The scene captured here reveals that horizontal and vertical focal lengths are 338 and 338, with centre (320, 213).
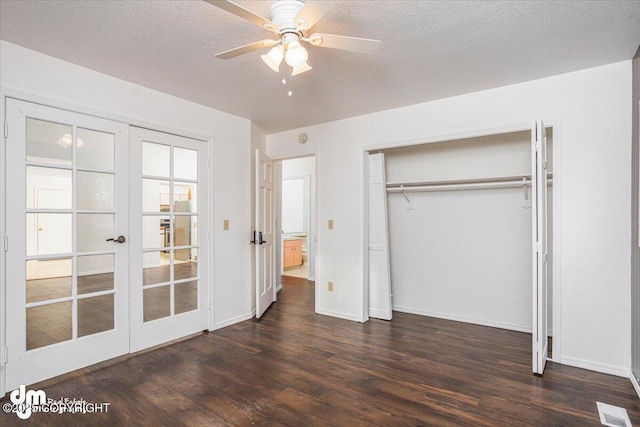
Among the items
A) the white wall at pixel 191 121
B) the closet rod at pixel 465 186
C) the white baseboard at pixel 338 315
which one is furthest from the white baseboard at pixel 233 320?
the closet rod at pixel 465 186

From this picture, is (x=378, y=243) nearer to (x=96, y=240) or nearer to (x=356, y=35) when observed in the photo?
(x=356, y=35)

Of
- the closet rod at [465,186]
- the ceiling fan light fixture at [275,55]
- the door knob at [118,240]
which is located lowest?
the door knob at [118,240]

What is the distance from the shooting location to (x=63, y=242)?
2.69m

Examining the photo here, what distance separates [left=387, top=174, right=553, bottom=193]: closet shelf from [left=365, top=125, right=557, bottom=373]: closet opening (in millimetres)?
11

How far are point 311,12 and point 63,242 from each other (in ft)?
8.39

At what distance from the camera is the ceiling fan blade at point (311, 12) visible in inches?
62.3

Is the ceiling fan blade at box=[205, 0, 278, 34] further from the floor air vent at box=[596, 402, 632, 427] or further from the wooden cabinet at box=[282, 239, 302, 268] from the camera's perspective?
the wooden cabinet at box=[282, 239, 302, 268]

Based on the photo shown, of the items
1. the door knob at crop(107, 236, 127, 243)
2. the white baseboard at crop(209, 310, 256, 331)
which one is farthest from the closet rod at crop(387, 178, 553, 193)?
the door knob at crop(107, 236, 127, 243)

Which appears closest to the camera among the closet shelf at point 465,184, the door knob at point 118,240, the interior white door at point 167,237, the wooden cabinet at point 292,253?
the door knob at point 118,240

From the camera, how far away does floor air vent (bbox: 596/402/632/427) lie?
205 cm

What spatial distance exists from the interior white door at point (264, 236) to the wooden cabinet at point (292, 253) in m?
2.36

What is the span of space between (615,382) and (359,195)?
275 centimetres

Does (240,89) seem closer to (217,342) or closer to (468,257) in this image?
(217,342)

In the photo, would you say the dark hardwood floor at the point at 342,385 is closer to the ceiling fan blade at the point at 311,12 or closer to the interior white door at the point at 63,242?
the interior white door at the point at 63,242
